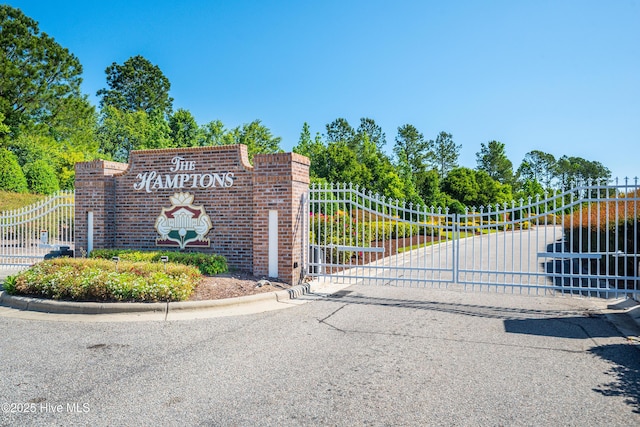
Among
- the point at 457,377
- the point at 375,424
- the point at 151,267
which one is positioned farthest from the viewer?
the point at 151,267

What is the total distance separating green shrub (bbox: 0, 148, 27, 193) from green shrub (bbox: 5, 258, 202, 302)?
24.0m

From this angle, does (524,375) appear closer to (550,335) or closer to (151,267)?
(550,335)

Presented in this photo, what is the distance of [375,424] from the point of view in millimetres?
3975

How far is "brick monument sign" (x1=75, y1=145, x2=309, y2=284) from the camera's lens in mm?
10336

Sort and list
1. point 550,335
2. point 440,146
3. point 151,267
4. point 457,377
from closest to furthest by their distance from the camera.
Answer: point 457,377 → point 550,335 → point 151,267 → point 440,146

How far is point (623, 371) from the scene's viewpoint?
207 inches

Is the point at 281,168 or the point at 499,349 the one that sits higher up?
the point at 281,168

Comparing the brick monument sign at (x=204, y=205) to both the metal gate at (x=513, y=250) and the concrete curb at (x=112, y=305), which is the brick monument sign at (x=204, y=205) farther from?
the concrete curb at (x=112, y=305)

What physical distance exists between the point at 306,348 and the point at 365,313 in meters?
2.23

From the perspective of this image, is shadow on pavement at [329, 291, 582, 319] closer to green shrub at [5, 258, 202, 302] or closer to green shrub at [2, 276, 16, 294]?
green shrub at [5, 258, 202, 302]

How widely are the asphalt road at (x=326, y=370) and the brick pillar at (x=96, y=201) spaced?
15.4ft

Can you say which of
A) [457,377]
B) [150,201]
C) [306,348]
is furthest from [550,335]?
[150,201]

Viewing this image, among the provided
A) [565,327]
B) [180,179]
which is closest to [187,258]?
[180,179]

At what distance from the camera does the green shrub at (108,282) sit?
8203mm
